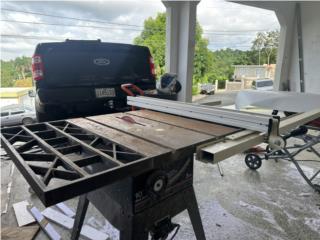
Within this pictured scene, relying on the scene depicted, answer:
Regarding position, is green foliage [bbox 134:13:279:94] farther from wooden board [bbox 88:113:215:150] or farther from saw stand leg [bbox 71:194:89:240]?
saw stand leg [bbox 71:194:89:240]

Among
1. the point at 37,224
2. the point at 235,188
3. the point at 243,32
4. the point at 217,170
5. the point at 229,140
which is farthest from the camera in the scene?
the point at 243,32

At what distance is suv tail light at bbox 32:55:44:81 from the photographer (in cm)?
218

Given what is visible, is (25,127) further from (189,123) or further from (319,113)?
(319,113)

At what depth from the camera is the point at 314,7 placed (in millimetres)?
5387

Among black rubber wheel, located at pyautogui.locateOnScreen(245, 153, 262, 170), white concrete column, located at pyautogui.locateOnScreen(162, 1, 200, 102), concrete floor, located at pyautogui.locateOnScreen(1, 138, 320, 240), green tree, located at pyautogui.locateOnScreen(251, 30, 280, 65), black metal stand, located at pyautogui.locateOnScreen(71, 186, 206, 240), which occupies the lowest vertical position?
concrete floor, located at pyautogui.locateOnScreen(1, 138, 320, 240)

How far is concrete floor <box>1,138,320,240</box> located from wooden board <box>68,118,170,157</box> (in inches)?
39.9

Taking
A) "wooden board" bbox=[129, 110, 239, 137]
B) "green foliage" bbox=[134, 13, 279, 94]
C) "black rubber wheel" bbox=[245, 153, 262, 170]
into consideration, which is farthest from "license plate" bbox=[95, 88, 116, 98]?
"green foliage" bbox=[134, 13, 279, 94]

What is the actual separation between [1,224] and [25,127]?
3.94 feet

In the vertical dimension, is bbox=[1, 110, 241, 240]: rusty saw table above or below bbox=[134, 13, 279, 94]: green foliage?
below

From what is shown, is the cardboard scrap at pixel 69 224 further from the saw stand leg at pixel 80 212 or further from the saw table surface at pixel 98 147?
the saw table surface at pixel 98 147

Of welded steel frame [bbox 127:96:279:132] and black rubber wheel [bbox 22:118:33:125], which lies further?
black rubber wheel [bbox 22:118:33:125]

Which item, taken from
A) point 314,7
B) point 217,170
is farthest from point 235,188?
point 314,7

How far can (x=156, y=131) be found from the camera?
1.17 meters

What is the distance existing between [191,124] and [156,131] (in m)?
0.26
